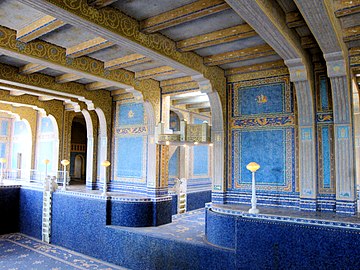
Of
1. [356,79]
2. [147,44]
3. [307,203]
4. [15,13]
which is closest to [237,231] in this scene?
[307,203]

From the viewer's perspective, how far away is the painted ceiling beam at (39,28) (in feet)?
13.6

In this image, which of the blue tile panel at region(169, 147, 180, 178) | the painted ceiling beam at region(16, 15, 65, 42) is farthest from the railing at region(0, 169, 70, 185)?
the painted ceiling beam at region(16, 15, 65, 42)

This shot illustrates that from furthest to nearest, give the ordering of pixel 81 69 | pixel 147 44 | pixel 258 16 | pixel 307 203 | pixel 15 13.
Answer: pixel 81 69 < pixel 307 203 < pixel 147 44 < pixel 15 13 < pixel 258 16

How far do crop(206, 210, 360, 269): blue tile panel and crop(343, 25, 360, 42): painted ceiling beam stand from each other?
2.49 meters

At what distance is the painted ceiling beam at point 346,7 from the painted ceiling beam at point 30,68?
4886 millimetres

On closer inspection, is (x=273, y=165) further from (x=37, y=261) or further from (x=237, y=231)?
(x=37, y=261)

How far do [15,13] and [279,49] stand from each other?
139 inches

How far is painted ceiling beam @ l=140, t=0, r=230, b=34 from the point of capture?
3621mm

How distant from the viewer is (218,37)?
4488mm

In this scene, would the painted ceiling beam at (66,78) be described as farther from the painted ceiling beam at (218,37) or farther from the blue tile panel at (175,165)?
the blue tile panel at (175,165)

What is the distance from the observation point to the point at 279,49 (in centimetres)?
424

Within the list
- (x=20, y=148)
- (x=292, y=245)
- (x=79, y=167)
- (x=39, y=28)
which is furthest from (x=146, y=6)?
(x=79, y=167)

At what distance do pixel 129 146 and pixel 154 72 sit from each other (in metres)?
2.41

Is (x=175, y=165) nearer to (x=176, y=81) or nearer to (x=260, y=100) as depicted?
(x=176, y=81)
